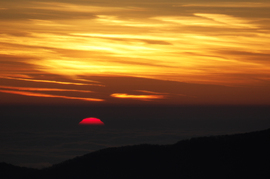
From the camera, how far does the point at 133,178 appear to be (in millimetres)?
13742

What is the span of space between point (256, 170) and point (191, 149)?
9.01 feet

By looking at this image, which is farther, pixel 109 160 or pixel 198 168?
pixel 109 160

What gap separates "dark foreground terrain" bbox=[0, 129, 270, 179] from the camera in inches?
A: 551

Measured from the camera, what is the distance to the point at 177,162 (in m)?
14.6

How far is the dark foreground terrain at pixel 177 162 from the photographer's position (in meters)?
14.0

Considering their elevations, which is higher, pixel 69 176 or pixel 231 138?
pixel 231 138

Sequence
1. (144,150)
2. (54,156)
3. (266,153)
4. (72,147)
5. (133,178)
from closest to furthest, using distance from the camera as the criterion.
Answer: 1. (133,178)
2. (266,153)
3. (144,150)
4. (54,156)
5. (72,147)

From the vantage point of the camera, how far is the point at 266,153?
1477 centimetres

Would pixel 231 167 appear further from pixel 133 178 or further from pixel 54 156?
pixel 54 156

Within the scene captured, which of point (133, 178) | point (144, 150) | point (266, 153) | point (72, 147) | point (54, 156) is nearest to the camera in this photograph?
point (133, 178)

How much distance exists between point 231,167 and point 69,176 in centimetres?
612

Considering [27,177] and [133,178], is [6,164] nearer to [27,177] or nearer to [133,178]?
[27,177]

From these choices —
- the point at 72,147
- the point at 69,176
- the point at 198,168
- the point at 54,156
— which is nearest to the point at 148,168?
the point at 198,168

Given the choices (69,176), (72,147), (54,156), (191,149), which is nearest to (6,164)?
(69,176)
